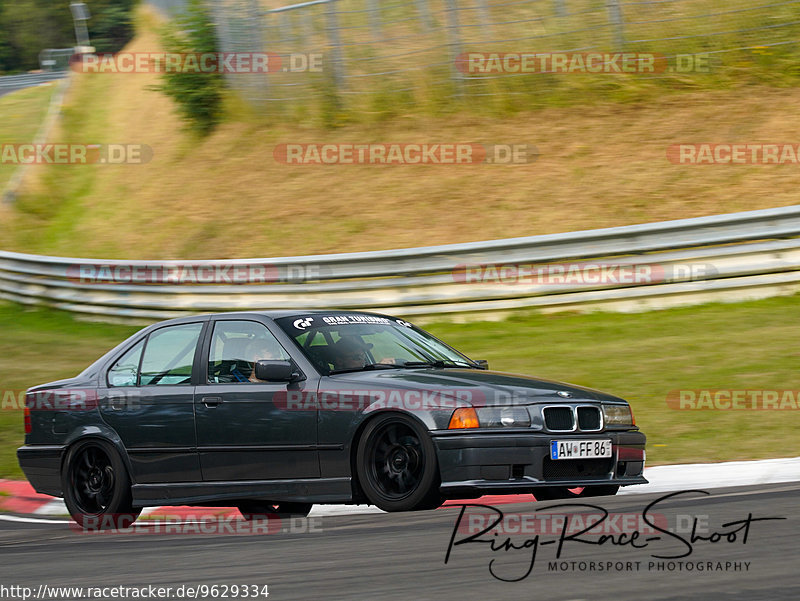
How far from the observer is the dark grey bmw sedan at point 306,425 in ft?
21.3

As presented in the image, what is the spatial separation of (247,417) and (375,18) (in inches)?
519

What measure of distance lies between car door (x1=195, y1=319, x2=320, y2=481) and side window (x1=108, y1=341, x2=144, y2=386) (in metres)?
0.66

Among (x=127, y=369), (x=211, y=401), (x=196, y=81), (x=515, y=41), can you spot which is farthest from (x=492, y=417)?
(x=196, y=81)

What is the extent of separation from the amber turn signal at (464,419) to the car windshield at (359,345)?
97 centimetres

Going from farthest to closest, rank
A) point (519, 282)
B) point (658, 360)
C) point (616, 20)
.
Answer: point (616, 20), point (519, 282), point (658, 360)

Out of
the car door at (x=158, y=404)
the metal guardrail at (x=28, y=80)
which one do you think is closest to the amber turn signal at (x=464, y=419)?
the car door at (x=158, y=404)

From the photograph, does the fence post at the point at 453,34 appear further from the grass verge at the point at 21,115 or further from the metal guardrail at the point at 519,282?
the grass verge at the point at 21,115

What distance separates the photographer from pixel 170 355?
7.82 metres

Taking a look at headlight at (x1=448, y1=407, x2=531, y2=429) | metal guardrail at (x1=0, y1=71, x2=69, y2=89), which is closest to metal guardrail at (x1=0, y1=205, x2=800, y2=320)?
headlight at (x1=448, y1=407, x2=531, y2=429)

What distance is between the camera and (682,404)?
980cm

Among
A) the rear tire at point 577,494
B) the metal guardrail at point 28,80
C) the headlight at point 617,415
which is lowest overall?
the rear tire at point 577,494

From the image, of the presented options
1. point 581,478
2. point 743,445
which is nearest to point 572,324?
point 743,445

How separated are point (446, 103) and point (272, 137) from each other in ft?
11.8

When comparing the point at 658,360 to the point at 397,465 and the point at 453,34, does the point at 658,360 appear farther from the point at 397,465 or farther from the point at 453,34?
the point at 453,34
